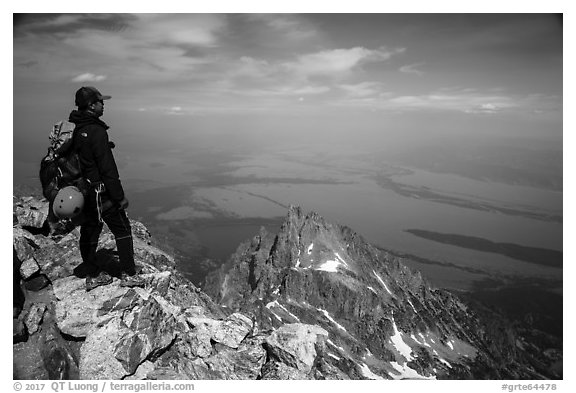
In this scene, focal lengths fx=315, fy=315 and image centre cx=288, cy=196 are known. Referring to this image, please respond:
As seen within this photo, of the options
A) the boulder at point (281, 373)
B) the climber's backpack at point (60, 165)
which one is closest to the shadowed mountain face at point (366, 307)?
the boulder at point (281, 373)

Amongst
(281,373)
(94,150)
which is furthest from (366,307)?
(94,150)

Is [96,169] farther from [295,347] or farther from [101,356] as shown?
[295,347]

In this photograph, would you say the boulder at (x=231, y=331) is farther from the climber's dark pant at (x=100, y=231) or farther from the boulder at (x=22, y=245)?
the boulder at (x=22, y=245)

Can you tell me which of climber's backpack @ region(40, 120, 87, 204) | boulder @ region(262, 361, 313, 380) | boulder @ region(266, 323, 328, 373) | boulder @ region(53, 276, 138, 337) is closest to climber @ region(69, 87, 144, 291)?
climber's backpack @ region(40, 120, 87, 204)

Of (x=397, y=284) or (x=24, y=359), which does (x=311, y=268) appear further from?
(x=24, y=359)
